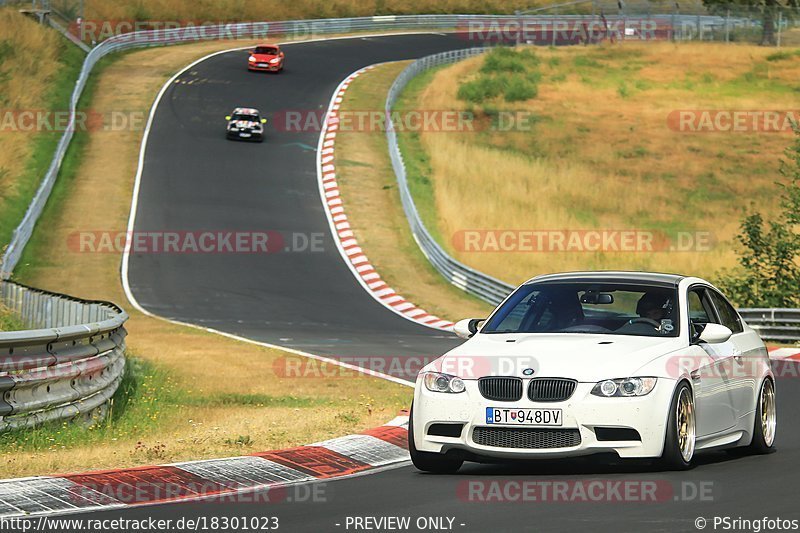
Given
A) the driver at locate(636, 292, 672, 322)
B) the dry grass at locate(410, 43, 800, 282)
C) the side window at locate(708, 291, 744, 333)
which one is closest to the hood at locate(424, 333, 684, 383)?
the driver at locate(636, 292, 672, 322)

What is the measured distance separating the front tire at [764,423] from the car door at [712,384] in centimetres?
48

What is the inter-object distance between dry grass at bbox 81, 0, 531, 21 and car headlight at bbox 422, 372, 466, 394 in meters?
63.9

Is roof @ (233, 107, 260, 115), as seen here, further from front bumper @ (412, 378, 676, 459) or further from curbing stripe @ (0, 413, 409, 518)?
front bumper @ (412, 378, 676, 459)

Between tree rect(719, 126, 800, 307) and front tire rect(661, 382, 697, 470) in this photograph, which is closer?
front tire rect(661, 382, 697, 470)

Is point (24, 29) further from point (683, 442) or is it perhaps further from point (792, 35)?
point (683, 442)

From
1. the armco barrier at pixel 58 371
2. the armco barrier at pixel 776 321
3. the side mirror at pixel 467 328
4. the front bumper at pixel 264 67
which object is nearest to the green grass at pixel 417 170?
the front bumper at pixel 264 67

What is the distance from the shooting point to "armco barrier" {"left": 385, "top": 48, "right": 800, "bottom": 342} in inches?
1003

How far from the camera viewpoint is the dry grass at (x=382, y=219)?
3386 centimetres

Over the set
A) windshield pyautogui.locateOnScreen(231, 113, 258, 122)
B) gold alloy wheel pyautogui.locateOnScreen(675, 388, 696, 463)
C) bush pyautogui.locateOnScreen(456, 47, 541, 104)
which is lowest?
gold alloy wheel pyautogui.locateOnScreen(675, 388, 696, 463)

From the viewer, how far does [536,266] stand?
38531mm

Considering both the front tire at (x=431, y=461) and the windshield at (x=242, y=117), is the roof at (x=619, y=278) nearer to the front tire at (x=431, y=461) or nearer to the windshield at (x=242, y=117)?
the front tire at (x=431, y=461)

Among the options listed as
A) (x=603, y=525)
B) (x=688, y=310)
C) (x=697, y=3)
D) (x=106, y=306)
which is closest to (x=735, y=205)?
(x=106, y=306)

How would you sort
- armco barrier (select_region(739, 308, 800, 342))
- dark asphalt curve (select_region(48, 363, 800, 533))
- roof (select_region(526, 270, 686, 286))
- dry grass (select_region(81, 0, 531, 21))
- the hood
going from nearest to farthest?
dark asphalt curve (select_region(48, 363, 800, 533)), the hood, roof (select_region(526, 270, 686, 286)), armco barrier (select_region(739, 308, 800, 342)), dry grass (select_region(81, 0, 531, 21))

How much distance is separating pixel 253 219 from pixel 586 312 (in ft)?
95.6
